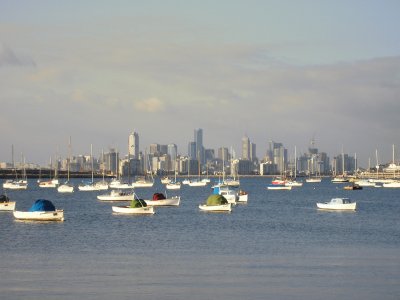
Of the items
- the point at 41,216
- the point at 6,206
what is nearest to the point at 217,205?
the point at 41,216

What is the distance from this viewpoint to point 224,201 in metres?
109

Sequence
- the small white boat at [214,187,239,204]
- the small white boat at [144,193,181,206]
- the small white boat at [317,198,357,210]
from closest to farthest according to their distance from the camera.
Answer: the small white boat at [317,198,357,210] → the small white boat at [144,193,181,206] → the small white boat at [214,187,239,204]

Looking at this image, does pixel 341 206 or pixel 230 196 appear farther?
pixel 230 196

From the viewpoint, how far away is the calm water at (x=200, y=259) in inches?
1553

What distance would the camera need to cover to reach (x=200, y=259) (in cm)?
5256

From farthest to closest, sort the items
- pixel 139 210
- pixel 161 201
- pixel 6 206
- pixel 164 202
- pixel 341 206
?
1. pixel 164 202
2. pixel 161 201
3. pixel 341 206
4. pixel 6 206
5. pixel 139 210

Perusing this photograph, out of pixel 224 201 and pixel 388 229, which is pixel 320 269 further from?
pixel 224 201

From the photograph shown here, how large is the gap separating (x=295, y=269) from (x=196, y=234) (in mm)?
27153

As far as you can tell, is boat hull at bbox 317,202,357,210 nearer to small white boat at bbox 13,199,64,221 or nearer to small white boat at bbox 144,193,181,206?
small white boat at bbox 144,193,181,206

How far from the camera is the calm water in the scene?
39.4m

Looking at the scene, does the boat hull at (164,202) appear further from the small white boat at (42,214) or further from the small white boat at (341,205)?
the small white boat at (42,214)

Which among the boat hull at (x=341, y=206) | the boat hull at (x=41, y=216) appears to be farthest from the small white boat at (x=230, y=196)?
the boat hull at (x=41, y=216)

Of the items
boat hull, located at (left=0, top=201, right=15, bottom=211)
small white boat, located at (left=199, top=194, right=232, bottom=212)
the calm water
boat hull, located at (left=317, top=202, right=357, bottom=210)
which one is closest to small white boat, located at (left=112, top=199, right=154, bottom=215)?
the calm water

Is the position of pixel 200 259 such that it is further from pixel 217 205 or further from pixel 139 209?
pixel 217 205
